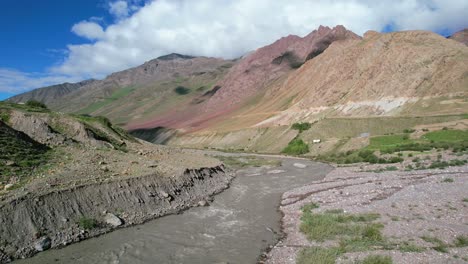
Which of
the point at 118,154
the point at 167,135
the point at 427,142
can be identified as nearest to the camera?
the point at 118,154

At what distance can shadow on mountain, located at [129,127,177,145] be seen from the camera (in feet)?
518

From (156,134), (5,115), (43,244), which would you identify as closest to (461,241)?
(43,244)

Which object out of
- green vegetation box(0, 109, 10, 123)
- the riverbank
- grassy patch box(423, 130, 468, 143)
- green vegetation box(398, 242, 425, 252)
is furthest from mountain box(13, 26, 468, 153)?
green vegetation box(0, 109, 10, 123)

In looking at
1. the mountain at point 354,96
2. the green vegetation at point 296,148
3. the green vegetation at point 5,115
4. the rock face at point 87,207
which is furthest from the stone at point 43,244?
the green vegetation at point 296,148

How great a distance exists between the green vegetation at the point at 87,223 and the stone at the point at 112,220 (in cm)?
86

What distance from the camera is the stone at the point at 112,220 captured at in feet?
69.5

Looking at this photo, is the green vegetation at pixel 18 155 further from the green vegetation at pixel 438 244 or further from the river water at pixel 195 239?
the green vegetation at pixel 438 244

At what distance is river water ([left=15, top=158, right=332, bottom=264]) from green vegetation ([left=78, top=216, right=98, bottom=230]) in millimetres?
1121

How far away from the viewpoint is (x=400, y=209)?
22047mm

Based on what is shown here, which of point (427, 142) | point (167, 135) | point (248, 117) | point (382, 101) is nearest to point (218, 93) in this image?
point (167, 135)

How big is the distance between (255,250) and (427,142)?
4505cm

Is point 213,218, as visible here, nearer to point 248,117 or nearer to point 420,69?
point 420,69

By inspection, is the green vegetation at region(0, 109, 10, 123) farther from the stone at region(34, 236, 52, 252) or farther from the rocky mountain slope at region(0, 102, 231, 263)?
the stone at region(34, 236, 52, 252)

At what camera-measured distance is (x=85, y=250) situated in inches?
693
